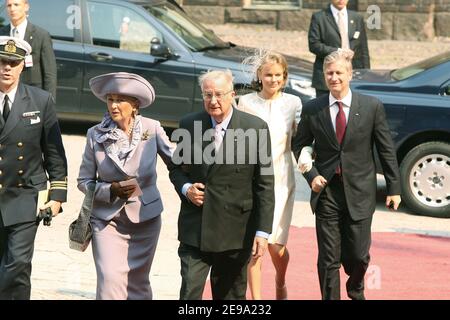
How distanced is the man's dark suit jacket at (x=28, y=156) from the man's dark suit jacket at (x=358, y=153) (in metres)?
1.65

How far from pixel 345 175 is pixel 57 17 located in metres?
8.47

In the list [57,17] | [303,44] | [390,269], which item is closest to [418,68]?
[390,269]

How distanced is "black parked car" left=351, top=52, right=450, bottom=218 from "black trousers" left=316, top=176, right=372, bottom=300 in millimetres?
3928

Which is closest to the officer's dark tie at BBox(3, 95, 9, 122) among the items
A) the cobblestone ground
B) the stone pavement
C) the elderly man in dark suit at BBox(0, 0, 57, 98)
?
the stone pavement

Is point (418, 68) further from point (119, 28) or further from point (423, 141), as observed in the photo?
point (119, 28)

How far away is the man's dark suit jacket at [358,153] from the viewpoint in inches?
329

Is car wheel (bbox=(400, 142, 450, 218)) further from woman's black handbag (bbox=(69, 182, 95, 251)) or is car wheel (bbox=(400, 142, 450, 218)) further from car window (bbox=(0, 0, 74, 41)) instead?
car window (bbox=(0, 0, 74, 41))

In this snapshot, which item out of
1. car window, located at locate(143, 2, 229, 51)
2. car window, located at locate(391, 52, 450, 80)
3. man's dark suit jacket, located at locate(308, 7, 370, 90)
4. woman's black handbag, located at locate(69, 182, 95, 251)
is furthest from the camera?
car window, located at locate(143, 2, 229, 51)

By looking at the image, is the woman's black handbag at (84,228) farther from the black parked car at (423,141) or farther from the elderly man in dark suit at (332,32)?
the elderly man in dark suit at (332,32)

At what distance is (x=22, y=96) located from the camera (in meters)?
7.97

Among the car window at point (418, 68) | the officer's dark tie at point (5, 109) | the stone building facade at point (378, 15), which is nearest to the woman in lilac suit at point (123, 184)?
the officer's dark tie at point (5, 109)

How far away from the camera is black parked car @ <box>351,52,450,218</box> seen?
40.1 ft

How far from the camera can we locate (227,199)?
25.1 ft
